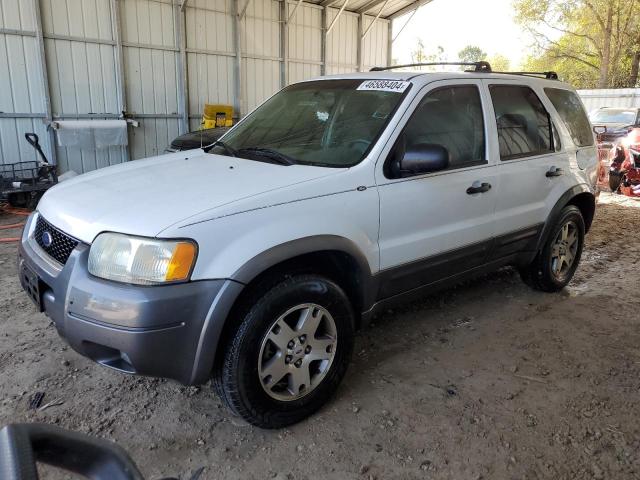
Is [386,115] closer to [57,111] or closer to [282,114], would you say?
[282,114]

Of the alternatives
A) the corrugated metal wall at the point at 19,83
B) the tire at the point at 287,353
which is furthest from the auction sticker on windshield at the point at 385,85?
the corrugated metal wall at the point at 19,83

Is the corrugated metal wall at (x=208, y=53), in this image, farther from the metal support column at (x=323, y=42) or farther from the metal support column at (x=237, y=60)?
the metal support column at (x=323, y=42)

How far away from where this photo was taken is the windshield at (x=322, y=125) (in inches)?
117

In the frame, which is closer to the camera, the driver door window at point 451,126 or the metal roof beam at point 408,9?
the driver door window at point 451,126

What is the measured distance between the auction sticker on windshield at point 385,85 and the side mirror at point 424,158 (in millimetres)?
513

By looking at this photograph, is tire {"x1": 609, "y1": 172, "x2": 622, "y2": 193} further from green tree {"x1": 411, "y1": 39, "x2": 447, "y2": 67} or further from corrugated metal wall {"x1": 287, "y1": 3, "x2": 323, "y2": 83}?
green tree {"x1": 411, "y1": 39, "x2": 447, "y2": 67}

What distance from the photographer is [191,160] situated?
3.30m

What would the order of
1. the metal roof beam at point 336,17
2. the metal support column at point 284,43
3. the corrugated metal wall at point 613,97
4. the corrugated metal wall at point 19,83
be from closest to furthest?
the corrugated metal wall at point 19,83
the metal support column at point 284,43
the metal roof beam at point 336,17
the corrugated metal wall at point 613,97

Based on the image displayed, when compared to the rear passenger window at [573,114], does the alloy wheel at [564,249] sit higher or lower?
lower

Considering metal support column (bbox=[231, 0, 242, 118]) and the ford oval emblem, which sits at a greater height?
metal support column (bbox=[231, 0, 242, 118])

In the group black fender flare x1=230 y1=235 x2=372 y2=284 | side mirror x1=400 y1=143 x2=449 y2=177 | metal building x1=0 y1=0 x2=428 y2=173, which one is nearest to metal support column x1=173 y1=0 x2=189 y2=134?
metal building x1=0 y1=0 x2=428 y2=173

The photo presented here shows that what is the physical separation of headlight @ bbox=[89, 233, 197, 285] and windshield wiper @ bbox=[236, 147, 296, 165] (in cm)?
95

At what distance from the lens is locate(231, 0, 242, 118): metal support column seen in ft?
36.7

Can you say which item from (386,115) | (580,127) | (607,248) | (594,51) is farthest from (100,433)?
(594,51)
